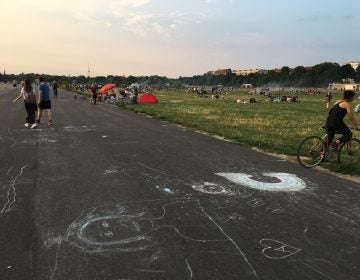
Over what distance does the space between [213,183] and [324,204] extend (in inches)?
80.2

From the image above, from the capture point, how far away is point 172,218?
19.2 feet

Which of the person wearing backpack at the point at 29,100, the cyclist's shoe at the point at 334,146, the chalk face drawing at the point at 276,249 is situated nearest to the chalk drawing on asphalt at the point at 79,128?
the person wearing backpack at the point at 29,100

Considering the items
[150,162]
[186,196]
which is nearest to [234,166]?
[150,162]

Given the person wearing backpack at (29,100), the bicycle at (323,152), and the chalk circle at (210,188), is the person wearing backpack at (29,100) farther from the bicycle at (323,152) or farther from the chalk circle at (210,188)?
the chalk circle at (210,188)

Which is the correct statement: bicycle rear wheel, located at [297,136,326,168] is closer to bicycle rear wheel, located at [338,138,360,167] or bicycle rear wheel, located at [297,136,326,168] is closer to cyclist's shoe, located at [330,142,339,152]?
cyclist's shoe, located at [330,142,339,152]

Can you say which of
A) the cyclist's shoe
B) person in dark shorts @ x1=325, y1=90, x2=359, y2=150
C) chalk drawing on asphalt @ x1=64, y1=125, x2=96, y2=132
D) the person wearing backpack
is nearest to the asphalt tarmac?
the cyclist's shoe

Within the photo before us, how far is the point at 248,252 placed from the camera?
476 cm

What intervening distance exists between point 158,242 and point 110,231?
0.69m

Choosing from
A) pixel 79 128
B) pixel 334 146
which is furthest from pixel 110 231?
pixel 79 128

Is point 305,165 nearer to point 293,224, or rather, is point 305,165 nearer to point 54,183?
point 293,224

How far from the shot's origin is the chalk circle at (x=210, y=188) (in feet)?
Result: 24.0

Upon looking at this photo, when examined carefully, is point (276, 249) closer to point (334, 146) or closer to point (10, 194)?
point (10, 194)

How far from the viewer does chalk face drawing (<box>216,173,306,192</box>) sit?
773cm

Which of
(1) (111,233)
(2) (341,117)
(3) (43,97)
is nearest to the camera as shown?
(1) (111,233)
